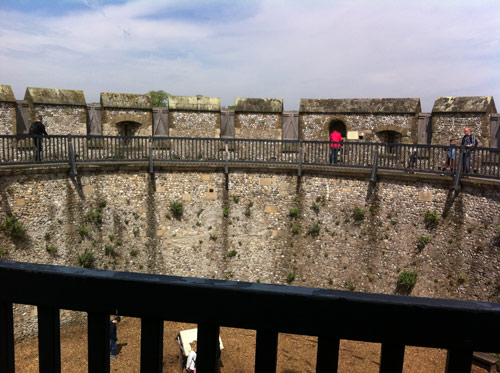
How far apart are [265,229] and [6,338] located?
1152cm

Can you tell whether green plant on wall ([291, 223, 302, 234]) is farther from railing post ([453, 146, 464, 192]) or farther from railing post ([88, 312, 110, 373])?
railing post ([88, 312, 110, 373])

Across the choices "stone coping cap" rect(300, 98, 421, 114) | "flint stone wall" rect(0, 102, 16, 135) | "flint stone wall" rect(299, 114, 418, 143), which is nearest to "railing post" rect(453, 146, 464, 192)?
"flint stone wall" rect(299, 114, 418, 143)

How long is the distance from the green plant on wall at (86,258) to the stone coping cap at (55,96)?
5.24 metres

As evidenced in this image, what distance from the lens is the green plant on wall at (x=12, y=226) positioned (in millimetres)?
10336

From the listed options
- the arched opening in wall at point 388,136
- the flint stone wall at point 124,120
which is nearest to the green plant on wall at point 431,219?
the arched opening in wall at point 388,136

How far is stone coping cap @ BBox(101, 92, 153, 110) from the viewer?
1388 cm

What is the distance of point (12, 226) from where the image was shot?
10383mm

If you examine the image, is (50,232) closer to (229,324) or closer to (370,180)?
(370,180)

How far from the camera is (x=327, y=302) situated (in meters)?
1.29

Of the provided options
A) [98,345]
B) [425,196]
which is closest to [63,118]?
[425,196]

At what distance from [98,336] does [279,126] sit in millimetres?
13448

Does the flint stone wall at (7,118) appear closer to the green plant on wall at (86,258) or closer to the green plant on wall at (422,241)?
the green plant on wall at (86,258)

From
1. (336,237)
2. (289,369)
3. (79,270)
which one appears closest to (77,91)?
(336,237)

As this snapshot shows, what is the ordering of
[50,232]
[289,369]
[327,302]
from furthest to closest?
1. [50,232]
2. [289,369]
3. [327,302]
